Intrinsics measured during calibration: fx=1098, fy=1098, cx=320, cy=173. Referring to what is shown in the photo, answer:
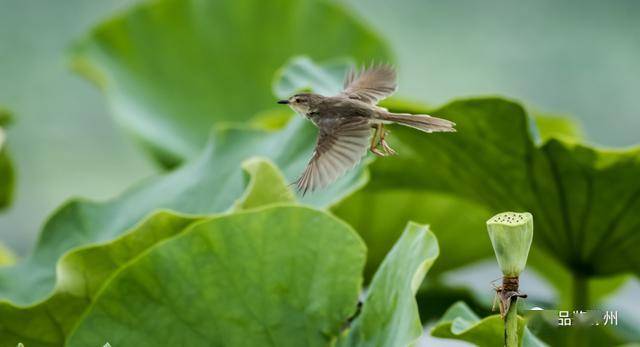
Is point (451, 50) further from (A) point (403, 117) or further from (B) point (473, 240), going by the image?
(A) point (403, 117)

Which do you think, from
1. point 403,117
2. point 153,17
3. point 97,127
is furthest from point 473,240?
point 97,127

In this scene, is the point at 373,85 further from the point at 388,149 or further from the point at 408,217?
the point at 408,217

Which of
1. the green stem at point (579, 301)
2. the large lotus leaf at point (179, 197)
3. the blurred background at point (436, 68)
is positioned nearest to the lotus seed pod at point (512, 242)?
the large lotus leaf at point (179, 197)

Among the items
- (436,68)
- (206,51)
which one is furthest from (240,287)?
(436,68)

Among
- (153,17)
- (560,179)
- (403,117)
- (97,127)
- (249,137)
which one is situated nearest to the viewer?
(403,117)

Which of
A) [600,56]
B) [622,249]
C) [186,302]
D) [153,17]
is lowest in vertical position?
[186,302]

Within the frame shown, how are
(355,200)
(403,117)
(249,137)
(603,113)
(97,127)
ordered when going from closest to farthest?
(403,117), (249,137), (355,200), (603,113), (97,127)

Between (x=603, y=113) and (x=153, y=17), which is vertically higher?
(x=603, y=113)

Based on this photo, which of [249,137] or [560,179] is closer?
[560,179]
